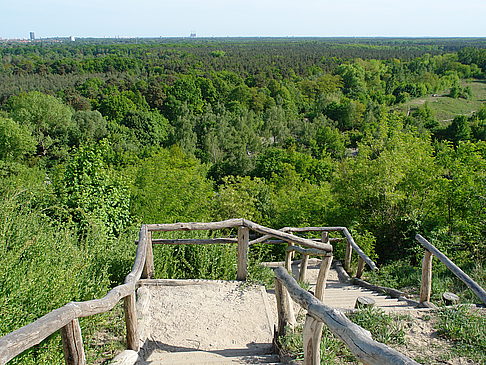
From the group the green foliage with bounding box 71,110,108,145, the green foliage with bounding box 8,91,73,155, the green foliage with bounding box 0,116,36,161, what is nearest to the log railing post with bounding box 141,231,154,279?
the green foliage with bounding box 0,116,36,161

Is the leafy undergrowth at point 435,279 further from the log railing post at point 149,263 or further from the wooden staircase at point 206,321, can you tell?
the log railing post at point 149,263

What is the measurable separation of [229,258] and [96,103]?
49686 millimetres

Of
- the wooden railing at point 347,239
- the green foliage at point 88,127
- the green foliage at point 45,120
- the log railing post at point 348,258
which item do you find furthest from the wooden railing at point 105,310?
the green foliage at point 88,127

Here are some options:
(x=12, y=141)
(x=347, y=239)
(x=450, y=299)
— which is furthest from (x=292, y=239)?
(x=12, y=141)

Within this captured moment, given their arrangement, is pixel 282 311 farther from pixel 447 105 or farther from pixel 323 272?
pixel 447 105

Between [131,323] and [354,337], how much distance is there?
246 centimetres

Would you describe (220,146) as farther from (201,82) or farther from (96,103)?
(201,82)

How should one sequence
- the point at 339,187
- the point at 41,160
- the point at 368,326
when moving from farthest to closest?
the point at 41,160 < the point at 339,187 < the point at 368,326

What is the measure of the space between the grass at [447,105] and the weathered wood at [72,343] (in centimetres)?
6325

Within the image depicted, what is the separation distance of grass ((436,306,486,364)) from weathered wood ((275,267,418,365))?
205 cm

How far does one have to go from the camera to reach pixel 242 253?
6074mm

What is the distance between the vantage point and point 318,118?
53250 millimetres

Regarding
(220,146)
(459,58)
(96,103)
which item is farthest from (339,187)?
(459,58)

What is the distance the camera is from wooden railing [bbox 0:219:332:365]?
2.56 metres
